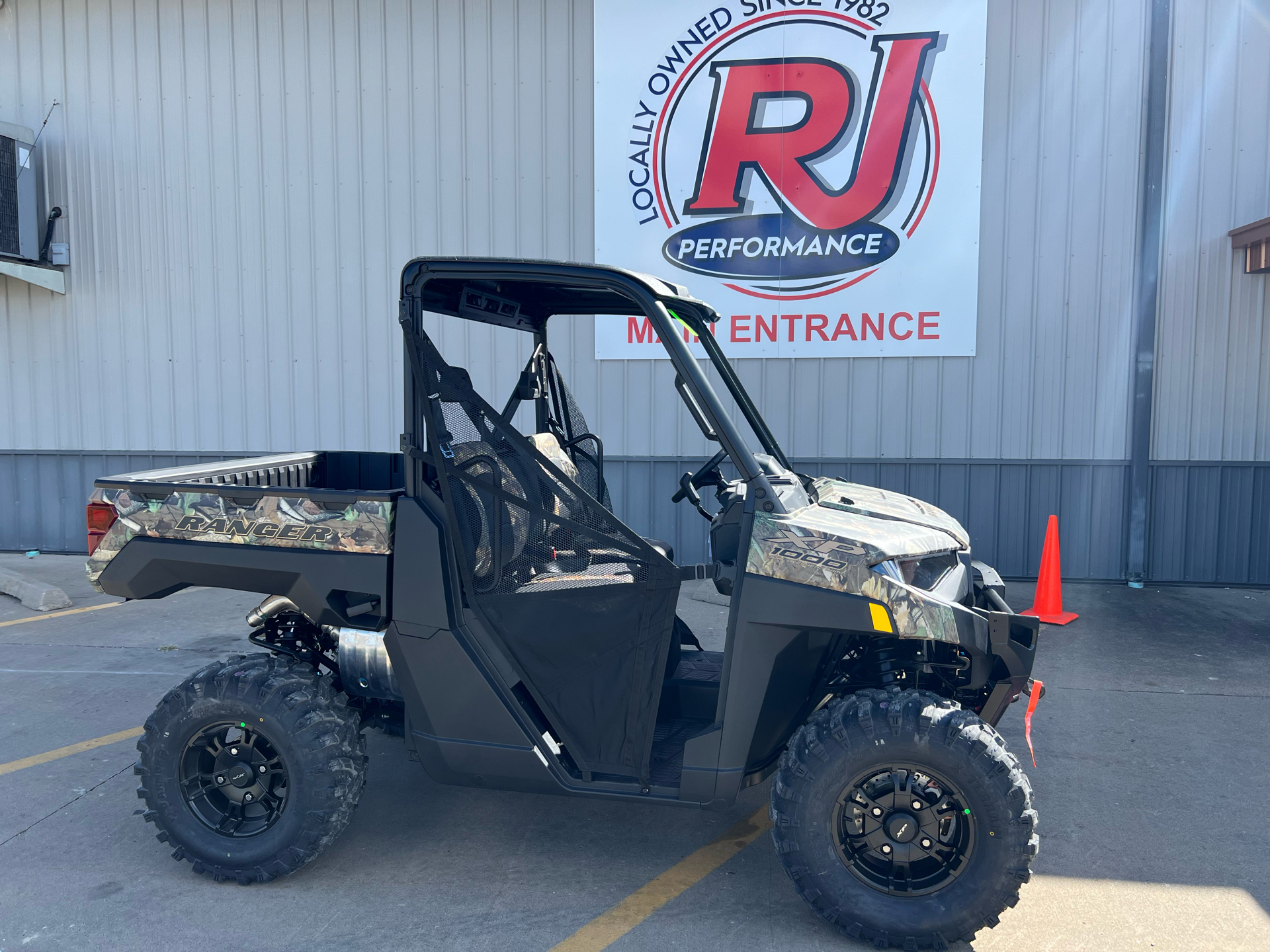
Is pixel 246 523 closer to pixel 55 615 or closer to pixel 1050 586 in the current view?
pixel 55 615

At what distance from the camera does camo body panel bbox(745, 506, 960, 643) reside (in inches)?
114

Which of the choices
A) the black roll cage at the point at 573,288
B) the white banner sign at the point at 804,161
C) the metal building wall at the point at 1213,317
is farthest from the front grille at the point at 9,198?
the metal building wall at the point at 1213,317

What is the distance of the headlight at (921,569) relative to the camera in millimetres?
2941

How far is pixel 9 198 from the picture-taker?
887cm

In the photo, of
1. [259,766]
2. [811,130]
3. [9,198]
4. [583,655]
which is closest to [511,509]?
[583,655]

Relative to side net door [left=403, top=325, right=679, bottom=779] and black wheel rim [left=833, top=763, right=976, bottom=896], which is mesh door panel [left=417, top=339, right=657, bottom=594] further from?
black wheel rim [left=833, top=763, right=976, bottom=896]

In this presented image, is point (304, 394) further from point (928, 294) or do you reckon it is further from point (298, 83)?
point (928, 294)

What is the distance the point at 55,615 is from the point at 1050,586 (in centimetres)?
771

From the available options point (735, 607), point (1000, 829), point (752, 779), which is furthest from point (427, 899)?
point (1000, 829)

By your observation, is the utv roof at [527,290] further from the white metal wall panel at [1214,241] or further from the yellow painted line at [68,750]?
the white metal wall panel at [1214,241]

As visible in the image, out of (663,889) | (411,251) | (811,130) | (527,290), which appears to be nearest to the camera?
(663,889)

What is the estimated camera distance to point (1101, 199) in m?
7.85

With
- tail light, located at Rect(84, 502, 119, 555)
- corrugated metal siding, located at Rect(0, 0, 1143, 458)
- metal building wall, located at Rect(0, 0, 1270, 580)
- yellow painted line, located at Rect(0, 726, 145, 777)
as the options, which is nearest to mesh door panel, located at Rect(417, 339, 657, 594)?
tail light, located at Rect(84, 502, 119, 555)

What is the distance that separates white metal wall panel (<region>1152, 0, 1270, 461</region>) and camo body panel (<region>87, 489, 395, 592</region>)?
7.27 metres
